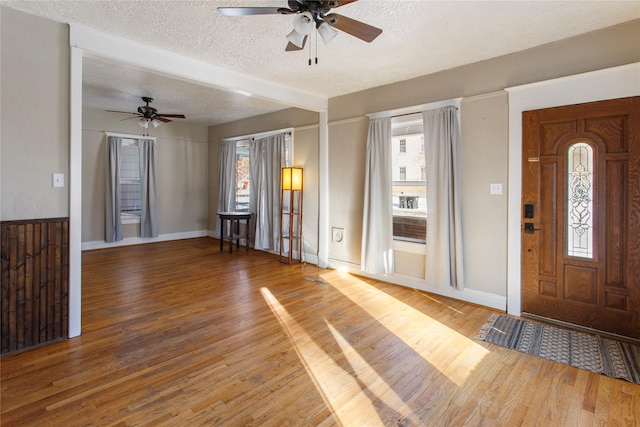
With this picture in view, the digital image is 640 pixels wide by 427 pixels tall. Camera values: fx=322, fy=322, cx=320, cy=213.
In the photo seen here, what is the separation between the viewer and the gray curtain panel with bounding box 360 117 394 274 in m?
4.33

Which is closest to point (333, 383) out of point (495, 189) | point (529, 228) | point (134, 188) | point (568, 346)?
point (568, 346)

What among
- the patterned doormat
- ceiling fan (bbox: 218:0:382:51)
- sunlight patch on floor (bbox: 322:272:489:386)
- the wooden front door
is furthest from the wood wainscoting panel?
the wooden front door

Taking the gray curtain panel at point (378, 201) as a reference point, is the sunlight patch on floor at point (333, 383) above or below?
below

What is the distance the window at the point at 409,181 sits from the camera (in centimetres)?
420

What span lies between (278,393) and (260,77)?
362cm

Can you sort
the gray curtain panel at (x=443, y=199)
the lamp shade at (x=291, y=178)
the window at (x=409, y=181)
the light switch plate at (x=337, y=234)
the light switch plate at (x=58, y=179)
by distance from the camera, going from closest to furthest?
the light switch plate at (x=58, y=179) → the gray curtain panel at (x=443, y=199) → the window at (x=409, y=181) → the light switch plate at (x=337, y=234) → the lamp shade at (x=291, y=178)

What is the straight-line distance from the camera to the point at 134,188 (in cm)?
703

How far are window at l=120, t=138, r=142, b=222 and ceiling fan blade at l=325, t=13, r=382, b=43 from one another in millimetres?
6198

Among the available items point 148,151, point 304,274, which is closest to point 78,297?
point 304,274

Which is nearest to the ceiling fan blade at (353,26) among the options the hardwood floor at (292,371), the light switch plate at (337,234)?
the hardwood floor at (292,371)

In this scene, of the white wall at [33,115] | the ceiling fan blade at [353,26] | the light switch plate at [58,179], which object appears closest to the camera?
the ceiling fan blade at [353,26]

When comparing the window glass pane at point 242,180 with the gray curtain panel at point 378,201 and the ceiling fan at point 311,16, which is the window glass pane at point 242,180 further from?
the ceiling fan at point 311,16

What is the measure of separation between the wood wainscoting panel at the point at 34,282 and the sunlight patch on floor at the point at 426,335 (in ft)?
9.25

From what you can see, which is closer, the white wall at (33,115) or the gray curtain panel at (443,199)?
the white wall at (33,115)
